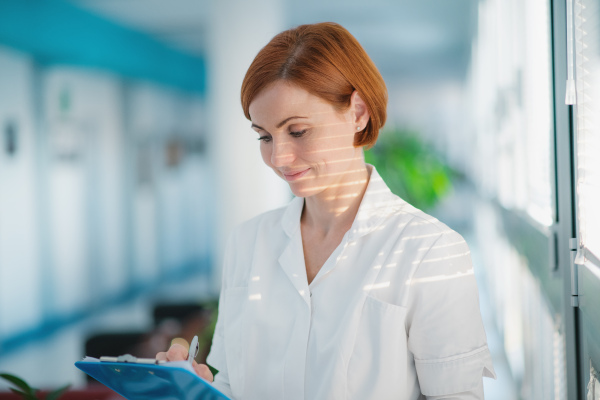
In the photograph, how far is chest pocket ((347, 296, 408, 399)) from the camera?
125 cm

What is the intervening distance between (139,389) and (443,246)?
675mm

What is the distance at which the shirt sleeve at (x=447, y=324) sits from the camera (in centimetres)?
120

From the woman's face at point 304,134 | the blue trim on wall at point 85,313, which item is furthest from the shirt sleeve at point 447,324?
the blue trim on wall at point 85,313

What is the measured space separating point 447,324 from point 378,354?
163 millimetres

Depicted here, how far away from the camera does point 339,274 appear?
1360 mm

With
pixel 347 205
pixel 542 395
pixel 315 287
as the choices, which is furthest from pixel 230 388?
pixel 542 395

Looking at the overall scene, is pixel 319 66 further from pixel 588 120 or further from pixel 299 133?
pixel 588 120

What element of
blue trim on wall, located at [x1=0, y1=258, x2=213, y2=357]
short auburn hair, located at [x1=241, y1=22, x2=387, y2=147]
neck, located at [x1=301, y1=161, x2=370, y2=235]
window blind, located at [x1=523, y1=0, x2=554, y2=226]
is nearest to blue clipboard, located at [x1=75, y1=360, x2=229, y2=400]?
neck, located at [x1=301, y1=161, x2=370, y2=235]

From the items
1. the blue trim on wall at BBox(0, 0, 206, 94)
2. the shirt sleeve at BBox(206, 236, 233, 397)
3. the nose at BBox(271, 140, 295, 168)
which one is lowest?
the shirt sleeve at BBox(206, 236, 233, 397)

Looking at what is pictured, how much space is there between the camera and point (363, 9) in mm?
7457

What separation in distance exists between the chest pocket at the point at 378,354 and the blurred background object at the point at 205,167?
0.37 meters

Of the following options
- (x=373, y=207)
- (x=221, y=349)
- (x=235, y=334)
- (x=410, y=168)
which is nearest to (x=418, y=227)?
(x=373, y=207)

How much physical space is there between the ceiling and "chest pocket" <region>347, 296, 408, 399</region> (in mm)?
5566

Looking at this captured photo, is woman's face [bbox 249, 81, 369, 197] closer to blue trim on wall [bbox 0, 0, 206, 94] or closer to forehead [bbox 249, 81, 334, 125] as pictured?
forehead [bbox 249, 81, 334, 125]
